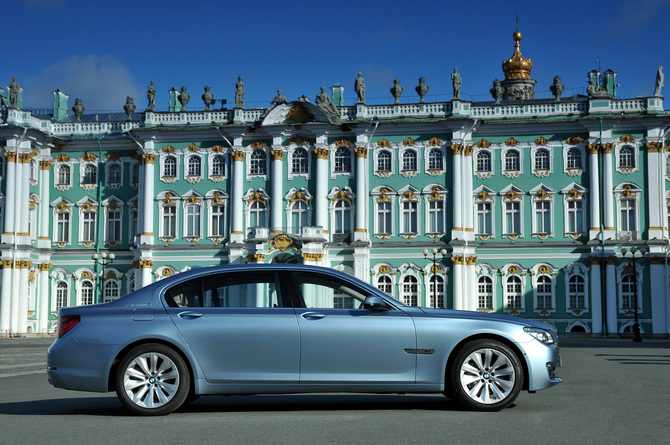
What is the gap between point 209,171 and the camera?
57.4 meters

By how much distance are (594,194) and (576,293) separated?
17.9ft

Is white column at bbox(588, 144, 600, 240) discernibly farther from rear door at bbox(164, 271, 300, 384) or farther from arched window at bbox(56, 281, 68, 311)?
rear door at bbox(164, 271, 300, 384)

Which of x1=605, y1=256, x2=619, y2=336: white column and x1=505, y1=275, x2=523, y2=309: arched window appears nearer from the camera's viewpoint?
x1=605, y1=256, x2=619, y2=336: white column

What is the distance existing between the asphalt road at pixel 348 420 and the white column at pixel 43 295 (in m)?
45.7

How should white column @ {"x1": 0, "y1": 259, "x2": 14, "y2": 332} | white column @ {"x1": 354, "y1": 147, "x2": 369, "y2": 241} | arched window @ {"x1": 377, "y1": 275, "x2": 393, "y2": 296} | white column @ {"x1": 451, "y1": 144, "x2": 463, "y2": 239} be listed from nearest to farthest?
1. white column @ {"x1": 451, "y1": 144, "x2": 463, "y2": 239}
2. white column @ {"x1": 354, "y1": 147, "x2": 369, "y2": 241}
3. arched window @ {"x1": 377, "y1": 275, "x2": 393, "y2": 296}
4. white column @ {"x1": 0, "y1": 259, "x2": 14, "y2": 332}

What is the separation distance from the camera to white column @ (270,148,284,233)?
5566cm

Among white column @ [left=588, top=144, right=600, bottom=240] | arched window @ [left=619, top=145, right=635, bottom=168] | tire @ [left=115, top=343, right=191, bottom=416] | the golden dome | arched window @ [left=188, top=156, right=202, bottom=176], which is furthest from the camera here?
the golden dome

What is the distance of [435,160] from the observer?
55.1 m

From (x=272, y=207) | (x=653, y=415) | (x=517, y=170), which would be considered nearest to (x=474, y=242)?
(x=517, y=170)

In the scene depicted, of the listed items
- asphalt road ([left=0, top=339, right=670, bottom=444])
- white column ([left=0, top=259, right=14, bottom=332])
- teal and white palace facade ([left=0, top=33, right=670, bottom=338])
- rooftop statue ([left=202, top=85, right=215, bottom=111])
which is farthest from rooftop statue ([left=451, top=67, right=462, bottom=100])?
asphalt road ([left=0, top=339, right=670, bottom=444])

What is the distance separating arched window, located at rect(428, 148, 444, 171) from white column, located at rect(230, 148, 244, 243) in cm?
1072

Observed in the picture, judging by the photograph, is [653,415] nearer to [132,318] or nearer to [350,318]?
[350,318]

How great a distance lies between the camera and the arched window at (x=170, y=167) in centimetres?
5769

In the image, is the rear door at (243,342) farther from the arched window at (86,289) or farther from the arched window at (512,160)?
the arched window at (86,289)
